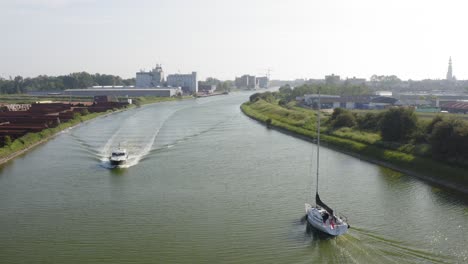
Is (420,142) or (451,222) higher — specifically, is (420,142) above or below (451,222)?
above

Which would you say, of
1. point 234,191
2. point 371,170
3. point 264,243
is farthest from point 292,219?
point 371,170

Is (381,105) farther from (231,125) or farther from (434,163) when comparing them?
(434,163)

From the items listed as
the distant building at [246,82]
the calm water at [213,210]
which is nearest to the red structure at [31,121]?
the calm water at [213,210]

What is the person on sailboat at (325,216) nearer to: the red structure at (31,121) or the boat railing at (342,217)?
the boat railing at (342,217)

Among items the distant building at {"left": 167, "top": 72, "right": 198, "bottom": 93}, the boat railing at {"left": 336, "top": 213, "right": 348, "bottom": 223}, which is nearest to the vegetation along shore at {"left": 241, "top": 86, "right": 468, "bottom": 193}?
the boat railing at {"left": 336, "top": 213, "right": 348, "bottom": 223}

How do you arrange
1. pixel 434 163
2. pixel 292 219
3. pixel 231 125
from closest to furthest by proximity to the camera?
pixel 292 219, pixel 434 163, pixel 231 125

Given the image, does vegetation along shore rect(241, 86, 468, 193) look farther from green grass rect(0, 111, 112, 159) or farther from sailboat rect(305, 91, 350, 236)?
green grass rect(0, 111, 112, 159)

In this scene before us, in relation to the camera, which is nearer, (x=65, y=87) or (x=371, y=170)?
(x=371, y=170)

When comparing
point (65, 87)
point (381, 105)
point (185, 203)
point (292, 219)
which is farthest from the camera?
point (65, 87)
